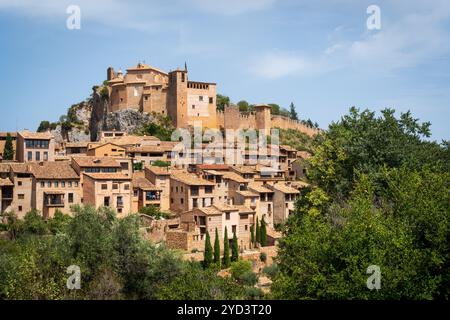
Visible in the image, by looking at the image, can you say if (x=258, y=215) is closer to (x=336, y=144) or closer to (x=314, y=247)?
(x=336, y=144)

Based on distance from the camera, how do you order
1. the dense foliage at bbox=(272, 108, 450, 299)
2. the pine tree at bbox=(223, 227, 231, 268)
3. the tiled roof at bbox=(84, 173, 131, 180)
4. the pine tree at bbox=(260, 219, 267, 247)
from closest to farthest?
the dense foliage at bbox=(272, 108, 450, 299), the pine tree at bbox=(223, 227, 231, 268), the tiled roof at bbox=(84, 173, 131, 180), the pine tree at bbox=(260, 219, 267, 247)

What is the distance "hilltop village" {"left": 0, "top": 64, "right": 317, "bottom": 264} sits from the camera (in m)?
45.7

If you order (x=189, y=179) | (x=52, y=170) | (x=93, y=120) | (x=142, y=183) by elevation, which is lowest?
(x=142, y=183)

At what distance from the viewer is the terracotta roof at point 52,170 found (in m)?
46.3

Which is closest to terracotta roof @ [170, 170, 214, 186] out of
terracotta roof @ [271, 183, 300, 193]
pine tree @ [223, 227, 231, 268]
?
terracotta roof @ [271, 183, 300, 193]

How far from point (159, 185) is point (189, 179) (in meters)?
2.56

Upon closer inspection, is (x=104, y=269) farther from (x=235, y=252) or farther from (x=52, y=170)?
(x=52, y=170)

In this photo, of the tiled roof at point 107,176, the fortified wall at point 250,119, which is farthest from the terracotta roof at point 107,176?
the fortified wall at point 250,119

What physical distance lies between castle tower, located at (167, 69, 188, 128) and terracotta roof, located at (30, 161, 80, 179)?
2711cm

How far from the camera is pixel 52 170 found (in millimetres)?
47531

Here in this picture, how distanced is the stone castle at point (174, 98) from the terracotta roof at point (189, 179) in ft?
73.1

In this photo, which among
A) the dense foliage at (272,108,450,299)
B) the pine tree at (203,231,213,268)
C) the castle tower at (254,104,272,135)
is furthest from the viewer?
the castle tower at (254,104,272,135)

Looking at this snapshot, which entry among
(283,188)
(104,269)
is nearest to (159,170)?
(283,188)

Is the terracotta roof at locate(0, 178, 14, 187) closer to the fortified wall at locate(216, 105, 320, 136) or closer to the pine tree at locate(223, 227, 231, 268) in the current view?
the pine tree at locate(223, 227, 231, 268)
